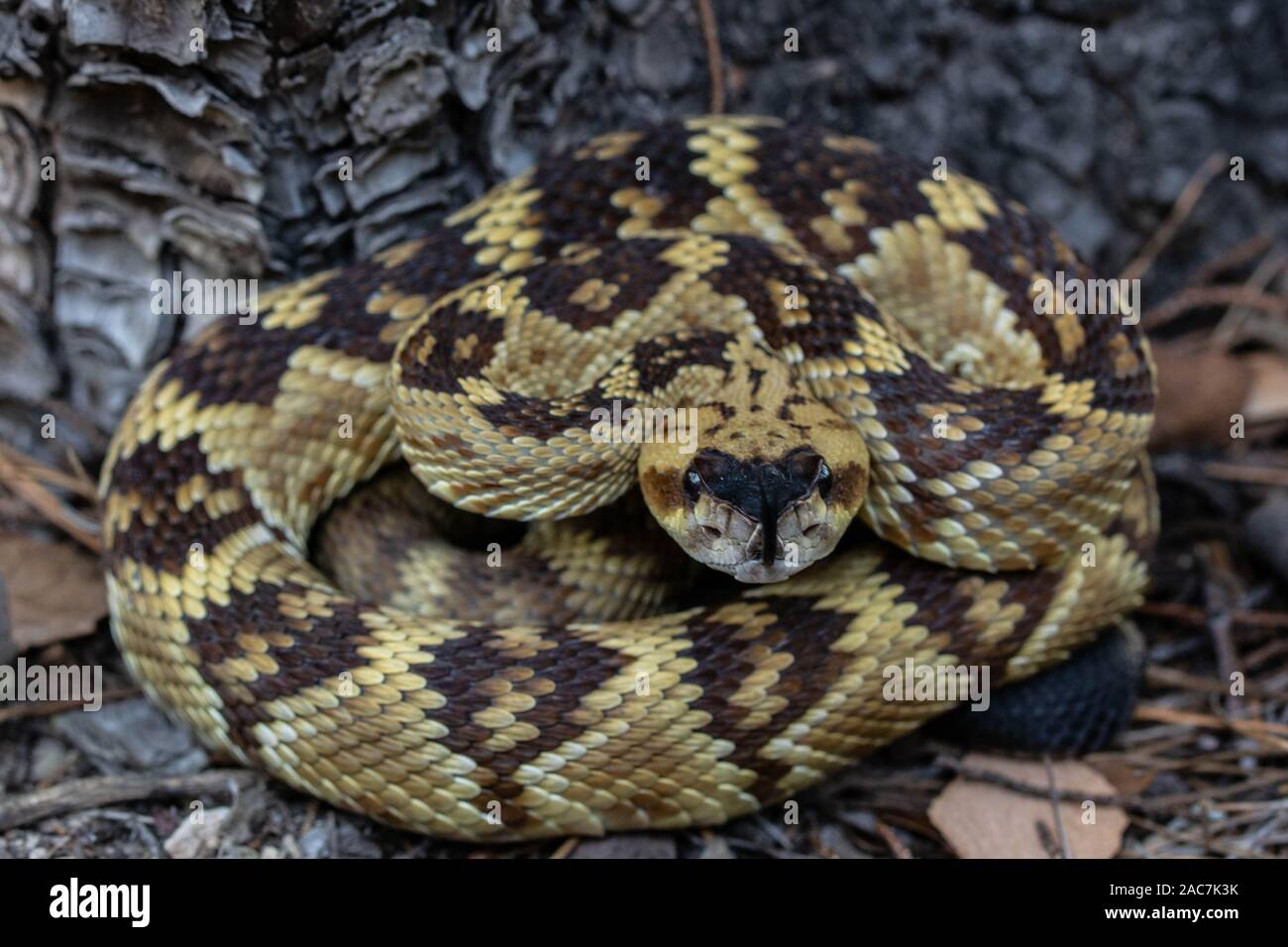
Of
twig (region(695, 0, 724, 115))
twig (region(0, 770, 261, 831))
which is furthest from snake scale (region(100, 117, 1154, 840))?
twig (region(695, 0, 724, 115))

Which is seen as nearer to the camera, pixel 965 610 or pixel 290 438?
pixel 965 610

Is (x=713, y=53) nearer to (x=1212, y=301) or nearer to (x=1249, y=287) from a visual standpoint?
(x=1212, y=301)

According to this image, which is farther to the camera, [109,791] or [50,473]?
[50,473]

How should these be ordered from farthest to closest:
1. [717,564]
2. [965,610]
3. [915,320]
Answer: [915,320] → [965,610] → [717,564]

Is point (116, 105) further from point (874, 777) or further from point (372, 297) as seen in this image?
point (874, 777)

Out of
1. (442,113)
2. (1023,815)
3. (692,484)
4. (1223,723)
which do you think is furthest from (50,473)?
(1223,723)

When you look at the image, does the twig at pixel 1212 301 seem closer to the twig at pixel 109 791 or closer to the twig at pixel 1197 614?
the twig at pixel 1197 614

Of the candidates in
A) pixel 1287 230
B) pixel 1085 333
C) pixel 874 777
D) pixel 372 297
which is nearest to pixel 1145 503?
pixel 1085 333
